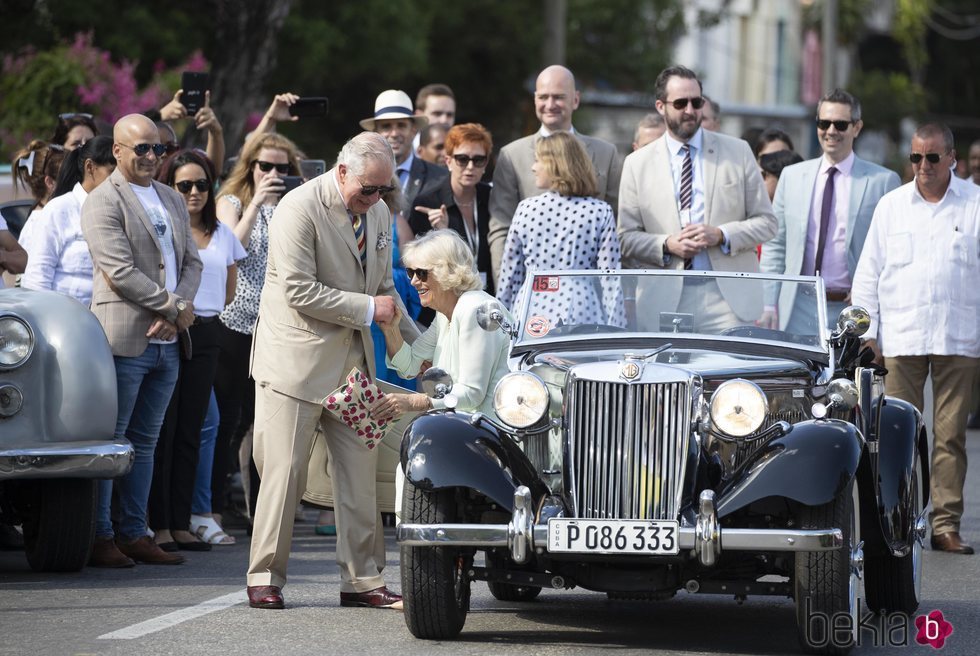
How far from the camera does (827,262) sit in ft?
36.7

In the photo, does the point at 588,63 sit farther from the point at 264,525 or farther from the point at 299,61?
the point at 264,525

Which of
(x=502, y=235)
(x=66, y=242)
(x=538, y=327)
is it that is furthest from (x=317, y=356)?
(x=502, y=235)

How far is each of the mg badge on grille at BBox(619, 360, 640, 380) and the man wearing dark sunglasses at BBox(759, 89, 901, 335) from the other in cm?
408

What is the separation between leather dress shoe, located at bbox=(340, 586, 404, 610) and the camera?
8172 mm

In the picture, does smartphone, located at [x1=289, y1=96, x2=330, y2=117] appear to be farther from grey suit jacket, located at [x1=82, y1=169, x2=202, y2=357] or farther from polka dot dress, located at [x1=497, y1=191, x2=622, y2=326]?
grey suit jacket, located at [x1=82, y1=169, x2=202, y2=357]

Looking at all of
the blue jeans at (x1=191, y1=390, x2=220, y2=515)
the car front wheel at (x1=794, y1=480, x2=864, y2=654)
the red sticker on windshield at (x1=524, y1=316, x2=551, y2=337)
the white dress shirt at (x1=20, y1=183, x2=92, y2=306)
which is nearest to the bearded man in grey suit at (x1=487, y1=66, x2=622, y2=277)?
the blue jeans at (x1=191, y1=390, x2=220, y2=515)

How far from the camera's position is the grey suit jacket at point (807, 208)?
440 inches

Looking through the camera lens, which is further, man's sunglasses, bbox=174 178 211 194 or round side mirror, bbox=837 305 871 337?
man's sunglasses, bbox=174 178 211 194

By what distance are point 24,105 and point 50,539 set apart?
39.5 ft

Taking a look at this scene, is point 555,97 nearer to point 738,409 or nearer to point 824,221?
point 824,221

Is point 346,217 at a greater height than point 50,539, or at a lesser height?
greater

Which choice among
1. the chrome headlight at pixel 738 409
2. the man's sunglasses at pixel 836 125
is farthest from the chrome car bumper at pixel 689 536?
the man's sunglasses at pixel 836 125

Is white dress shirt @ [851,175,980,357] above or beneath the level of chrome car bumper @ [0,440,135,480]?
above

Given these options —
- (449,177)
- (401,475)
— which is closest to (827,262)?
(449,177)
